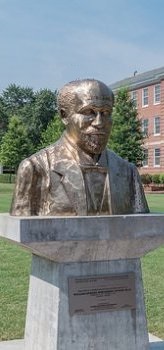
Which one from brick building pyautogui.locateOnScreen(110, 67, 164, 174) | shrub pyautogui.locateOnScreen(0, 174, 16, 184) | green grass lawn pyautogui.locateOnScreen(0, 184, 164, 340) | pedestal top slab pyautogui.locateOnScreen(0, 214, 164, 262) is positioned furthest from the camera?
shrub pyautogui.locateOnScreen(0, 174, 16, 184)

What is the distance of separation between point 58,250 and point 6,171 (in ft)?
212

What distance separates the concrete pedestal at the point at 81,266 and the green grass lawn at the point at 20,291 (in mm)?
1858

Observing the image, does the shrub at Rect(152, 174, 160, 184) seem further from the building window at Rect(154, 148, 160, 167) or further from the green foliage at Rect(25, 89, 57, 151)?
the green foliage at Rect(25, 89, 57, 151)

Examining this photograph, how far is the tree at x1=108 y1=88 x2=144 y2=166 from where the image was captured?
42.1 m

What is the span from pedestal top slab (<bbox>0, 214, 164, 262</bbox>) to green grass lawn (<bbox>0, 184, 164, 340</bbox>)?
2.31 meters

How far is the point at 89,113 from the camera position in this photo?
15.3ft

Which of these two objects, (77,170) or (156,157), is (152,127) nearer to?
(156,157)

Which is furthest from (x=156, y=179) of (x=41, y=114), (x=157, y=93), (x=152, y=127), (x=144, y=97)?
(x=41, y=114)

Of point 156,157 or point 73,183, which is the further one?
point 156,157

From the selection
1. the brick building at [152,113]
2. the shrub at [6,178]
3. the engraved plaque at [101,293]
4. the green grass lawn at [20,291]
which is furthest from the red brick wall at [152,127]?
the engraved plaque at [101,293]

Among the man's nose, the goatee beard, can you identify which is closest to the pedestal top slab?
the goatee beard

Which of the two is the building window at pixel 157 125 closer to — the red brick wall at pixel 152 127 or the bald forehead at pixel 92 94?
the red brick wall at pixel 152 127

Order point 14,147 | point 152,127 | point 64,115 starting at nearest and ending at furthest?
point 64,115
point 152,127
point 14,147

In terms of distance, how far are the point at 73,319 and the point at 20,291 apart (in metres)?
3.99
